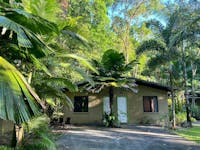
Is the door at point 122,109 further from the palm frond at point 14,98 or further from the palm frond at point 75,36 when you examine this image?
the palm frond at point 14,98

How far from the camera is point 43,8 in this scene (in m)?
7.29

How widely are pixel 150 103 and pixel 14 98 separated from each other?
1740 centimetres

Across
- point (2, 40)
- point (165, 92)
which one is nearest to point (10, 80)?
point (2, 40)

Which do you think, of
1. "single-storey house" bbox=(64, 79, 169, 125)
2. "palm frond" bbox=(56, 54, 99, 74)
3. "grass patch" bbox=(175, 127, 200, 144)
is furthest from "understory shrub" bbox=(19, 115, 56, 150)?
"single-storey house" bbox=(64, 79, 169, 125)

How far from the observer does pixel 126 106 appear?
20.6 meters

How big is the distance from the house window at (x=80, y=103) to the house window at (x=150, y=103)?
4.83 metres

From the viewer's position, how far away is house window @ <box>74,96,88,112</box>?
20.8 meters

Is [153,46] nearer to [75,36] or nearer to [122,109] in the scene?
[122,109]

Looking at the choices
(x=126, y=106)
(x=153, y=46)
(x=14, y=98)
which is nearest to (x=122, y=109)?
(x=126, y=106)

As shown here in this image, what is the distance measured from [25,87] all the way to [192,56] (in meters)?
21.7

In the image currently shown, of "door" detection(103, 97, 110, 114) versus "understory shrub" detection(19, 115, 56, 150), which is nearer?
"understory shrub" detection(19, 115, 56, 150)

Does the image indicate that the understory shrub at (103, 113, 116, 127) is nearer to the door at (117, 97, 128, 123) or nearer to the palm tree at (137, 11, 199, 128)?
the door at (117, 97, 128, 123)

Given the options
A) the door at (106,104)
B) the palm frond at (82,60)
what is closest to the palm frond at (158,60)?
the door at (106,104)

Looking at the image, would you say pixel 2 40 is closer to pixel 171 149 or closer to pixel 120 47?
pixel 171 149
